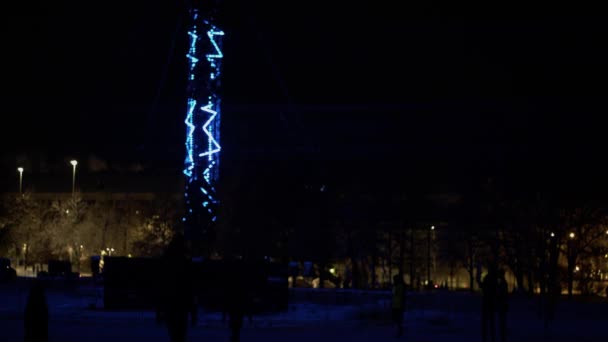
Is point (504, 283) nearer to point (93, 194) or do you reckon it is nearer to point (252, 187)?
point (252, 187)

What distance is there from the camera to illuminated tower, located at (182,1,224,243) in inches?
1550

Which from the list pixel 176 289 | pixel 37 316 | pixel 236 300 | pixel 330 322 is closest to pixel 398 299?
pixel 330 322

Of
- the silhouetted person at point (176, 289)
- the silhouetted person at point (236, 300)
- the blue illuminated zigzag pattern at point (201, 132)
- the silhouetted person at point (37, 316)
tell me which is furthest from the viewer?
the blue illuminated zigzag pattern at point (201, 132)

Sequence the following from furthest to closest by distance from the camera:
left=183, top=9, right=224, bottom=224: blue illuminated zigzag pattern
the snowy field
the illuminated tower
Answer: left=183, top=9, right=224, bottom=224: blue illuminated zigzag pattern
the illuminated tower
the snowy field

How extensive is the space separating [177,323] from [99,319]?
1556 cm

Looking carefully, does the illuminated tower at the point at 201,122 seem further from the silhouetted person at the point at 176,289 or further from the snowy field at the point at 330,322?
the silhouetted person at the point at 176,289

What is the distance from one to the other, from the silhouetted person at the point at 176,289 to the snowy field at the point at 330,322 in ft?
25.6

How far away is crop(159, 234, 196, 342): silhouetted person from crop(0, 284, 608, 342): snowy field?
7806mm

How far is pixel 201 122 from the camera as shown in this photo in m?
40.1

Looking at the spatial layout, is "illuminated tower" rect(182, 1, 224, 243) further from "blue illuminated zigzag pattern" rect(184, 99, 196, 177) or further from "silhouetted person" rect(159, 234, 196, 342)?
"silhouetted person" rect(159, 234, 196, 342)

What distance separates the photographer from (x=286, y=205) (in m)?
71.4

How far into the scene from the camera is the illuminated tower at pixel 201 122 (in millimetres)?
39375

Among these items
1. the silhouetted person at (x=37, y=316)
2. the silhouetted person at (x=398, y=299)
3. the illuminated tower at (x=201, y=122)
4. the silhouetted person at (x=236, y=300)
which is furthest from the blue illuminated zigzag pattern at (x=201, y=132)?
the silhouetted person at (x=37, y=316)

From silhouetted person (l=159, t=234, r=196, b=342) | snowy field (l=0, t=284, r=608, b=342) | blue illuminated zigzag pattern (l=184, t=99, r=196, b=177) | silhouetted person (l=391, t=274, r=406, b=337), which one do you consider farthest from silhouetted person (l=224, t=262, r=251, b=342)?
blue illuminated zigzag pattern (l=184, t=99, r=196, b=177)
